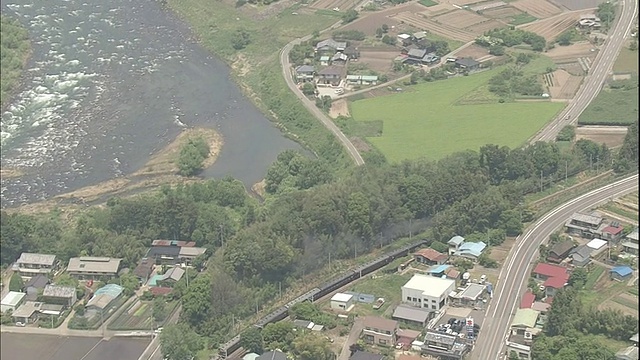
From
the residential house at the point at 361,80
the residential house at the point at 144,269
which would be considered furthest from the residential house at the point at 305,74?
the residential house at the point at 144,269

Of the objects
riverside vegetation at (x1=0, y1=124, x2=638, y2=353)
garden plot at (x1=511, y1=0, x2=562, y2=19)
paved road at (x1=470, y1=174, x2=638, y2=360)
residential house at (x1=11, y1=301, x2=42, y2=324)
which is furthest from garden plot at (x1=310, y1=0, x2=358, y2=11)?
residential house at (x1=11, y1=301, x2=42, y2=324)

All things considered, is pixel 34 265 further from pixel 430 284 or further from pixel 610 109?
pixel 610 109

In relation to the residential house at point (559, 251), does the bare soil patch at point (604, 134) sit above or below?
below

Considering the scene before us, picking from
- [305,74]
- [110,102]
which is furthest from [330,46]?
[110,102]

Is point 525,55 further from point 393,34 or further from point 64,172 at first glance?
point 64,172

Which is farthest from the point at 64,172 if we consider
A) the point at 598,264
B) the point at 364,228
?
the point at 598,264

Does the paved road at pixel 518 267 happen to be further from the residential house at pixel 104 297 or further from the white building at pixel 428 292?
the residential house at pixel 104 297
